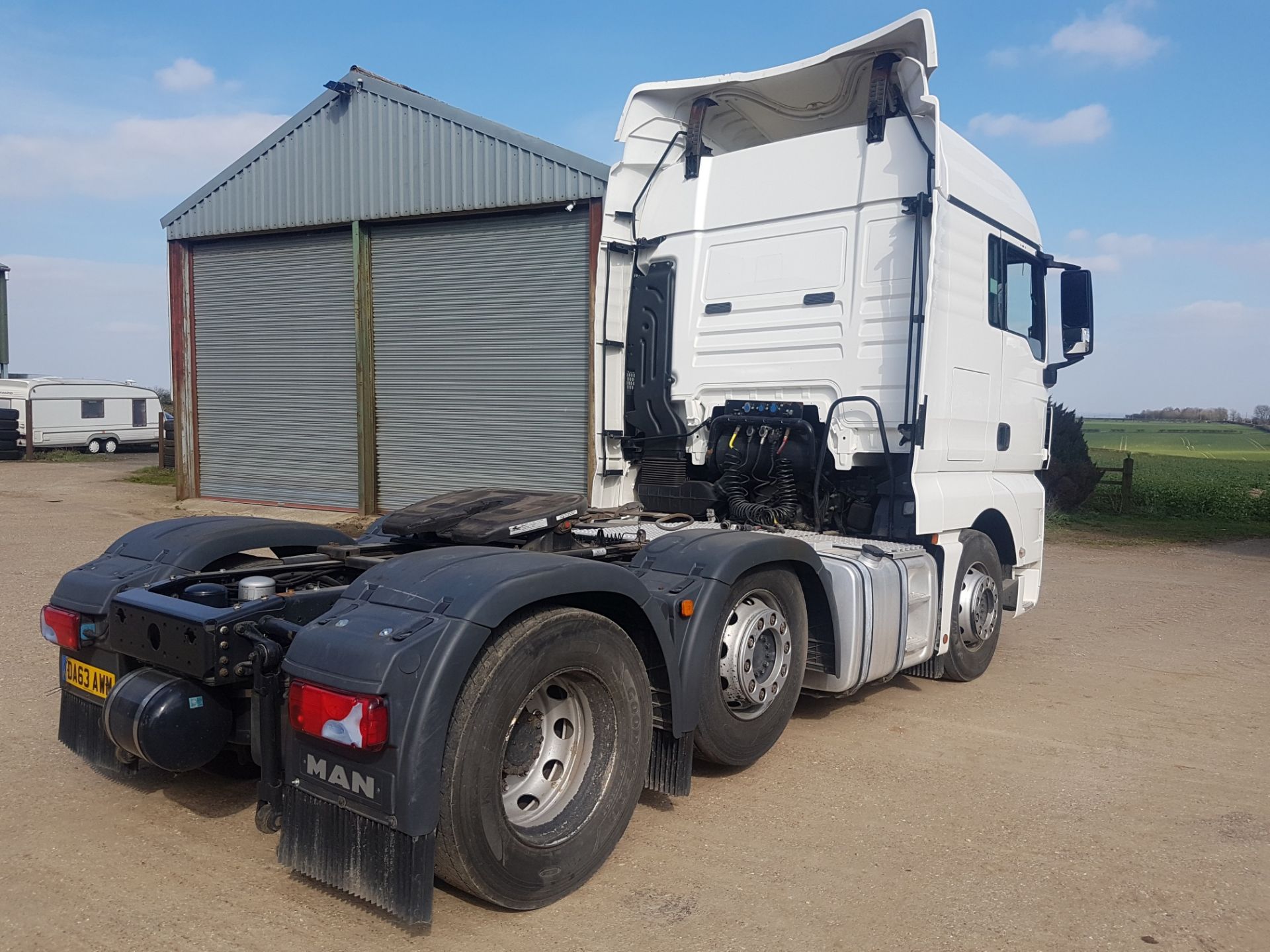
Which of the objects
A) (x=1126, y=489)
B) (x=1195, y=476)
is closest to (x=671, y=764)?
(x=1126, y=489)

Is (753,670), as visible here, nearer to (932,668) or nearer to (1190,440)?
(932,668)

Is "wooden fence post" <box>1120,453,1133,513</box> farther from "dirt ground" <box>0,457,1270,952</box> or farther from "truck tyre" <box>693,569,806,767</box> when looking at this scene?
"truck tyre" <box>693,569,806,767</box>

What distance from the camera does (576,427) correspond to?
1314cm

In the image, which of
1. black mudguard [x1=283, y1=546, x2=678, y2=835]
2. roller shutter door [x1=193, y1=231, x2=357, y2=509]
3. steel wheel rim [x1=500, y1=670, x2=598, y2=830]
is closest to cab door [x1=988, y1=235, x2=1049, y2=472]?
steel wheel rim [x1=500, y1=670, x2=598, y2=830]

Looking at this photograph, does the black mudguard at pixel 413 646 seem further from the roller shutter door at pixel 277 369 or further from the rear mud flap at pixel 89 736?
the roller shutter door at pixel 277 369

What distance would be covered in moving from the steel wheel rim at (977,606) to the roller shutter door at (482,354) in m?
7.08

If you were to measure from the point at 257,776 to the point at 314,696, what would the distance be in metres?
1.51

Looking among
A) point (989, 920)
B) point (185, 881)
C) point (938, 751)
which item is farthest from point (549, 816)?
point (938, 751)

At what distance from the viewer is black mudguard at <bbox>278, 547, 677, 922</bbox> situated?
2967 mm

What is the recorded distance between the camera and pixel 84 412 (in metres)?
32.2

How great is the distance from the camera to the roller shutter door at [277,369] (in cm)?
1535

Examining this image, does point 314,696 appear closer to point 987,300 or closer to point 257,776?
point 257,776

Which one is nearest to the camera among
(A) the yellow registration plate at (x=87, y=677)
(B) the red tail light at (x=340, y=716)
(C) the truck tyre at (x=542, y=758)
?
(B) the red tail light at (x=340, y=716)

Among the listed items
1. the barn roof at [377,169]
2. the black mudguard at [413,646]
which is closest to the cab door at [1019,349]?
the black mudguard at [413,646]
